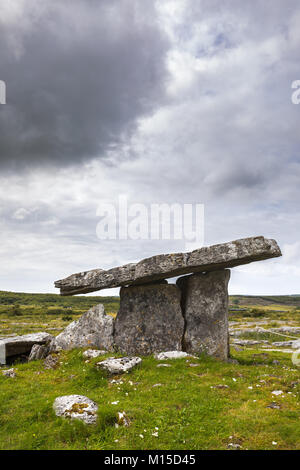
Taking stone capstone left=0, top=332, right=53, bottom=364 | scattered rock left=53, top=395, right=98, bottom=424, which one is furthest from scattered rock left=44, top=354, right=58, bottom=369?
scattered rock left=53, top=395, right=98, bottom=424

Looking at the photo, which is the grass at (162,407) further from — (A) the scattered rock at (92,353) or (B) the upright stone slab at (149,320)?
(B) the upright stone slab at (149,320)

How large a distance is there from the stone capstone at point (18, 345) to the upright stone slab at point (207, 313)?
7779 mm

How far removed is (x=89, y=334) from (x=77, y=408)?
8970 mm

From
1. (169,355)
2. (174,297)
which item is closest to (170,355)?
(169,355)

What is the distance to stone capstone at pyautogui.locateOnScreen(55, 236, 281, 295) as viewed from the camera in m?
15.3

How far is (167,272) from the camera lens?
16.2 meters

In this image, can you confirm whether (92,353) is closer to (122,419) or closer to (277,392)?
(122,419)

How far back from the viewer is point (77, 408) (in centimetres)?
909

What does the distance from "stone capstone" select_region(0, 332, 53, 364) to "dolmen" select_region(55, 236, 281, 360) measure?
281cm

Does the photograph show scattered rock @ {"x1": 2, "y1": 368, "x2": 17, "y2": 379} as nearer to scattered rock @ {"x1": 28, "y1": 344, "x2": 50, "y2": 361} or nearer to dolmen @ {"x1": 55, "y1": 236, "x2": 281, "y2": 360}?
scattered rock @ {"x1": 28, "y1": 344, "x2": 50, "y2": 361}

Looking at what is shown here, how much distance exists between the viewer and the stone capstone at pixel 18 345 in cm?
1691

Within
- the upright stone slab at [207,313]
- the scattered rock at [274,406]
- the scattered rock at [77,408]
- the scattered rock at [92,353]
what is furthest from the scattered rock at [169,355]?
the scattered rock at [77,408]

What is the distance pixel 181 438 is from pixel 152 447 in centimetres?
76

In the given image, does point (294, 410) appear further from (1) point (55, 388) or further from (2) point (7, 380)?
(2) point (7, 380)
